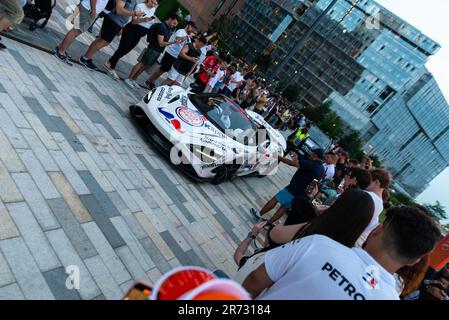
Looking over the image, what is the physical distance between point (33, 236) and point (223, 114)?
4205 millimetres

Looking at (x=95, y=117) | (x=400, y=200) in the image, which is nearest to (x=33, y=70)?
(x=95, y=117)

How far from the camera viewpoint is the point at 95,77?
6.32m

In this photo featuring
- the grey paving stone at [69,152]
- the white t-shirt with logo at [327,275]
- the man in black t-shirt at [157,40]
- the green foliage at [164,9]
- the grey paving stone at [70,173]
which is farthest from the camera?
the green foliage at [164,9]

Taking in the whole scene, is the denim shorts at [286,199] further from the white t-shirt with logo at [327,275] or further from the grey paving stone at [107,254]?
the white t-shirt with logo at [327,275]

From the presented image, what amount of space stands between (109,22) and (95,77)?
116 centimetres

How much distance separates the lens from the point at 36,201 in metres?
2.91

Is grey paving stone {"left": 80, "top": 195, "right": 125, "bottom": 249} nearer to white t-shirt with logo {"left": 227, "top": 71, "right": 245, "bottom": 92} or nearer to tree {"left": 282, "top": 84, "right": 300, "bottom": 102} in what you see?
white t-shirt with logo {"left": 227, "top": 71, "right": 245, "bottom": 92}

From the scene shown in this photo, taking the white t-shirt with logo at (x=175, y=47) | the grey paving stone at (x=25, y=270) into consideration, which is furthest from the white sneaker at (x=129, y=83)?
the grey paving stone at (x=25, y=270)

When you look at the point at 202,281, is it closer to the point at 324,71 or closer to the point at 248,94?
the point at 248,94

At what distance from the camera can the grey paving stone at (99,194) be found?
3479 mm

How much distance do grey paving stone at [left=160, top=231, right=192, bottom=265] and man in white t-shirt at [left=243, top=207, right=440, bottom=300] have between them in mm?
2022

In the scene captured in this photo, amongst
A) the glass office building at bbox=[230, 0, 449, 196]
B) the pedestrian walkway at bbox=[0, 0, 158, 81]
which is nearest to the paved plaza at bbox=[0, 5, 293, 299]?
the pedestrian walkway at bbox=[0, 0, 158, 81]

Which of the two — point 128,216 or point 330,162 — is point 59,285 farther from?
point 330,162

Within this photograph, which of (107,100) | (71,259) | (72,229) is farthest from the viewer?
(107,100)
